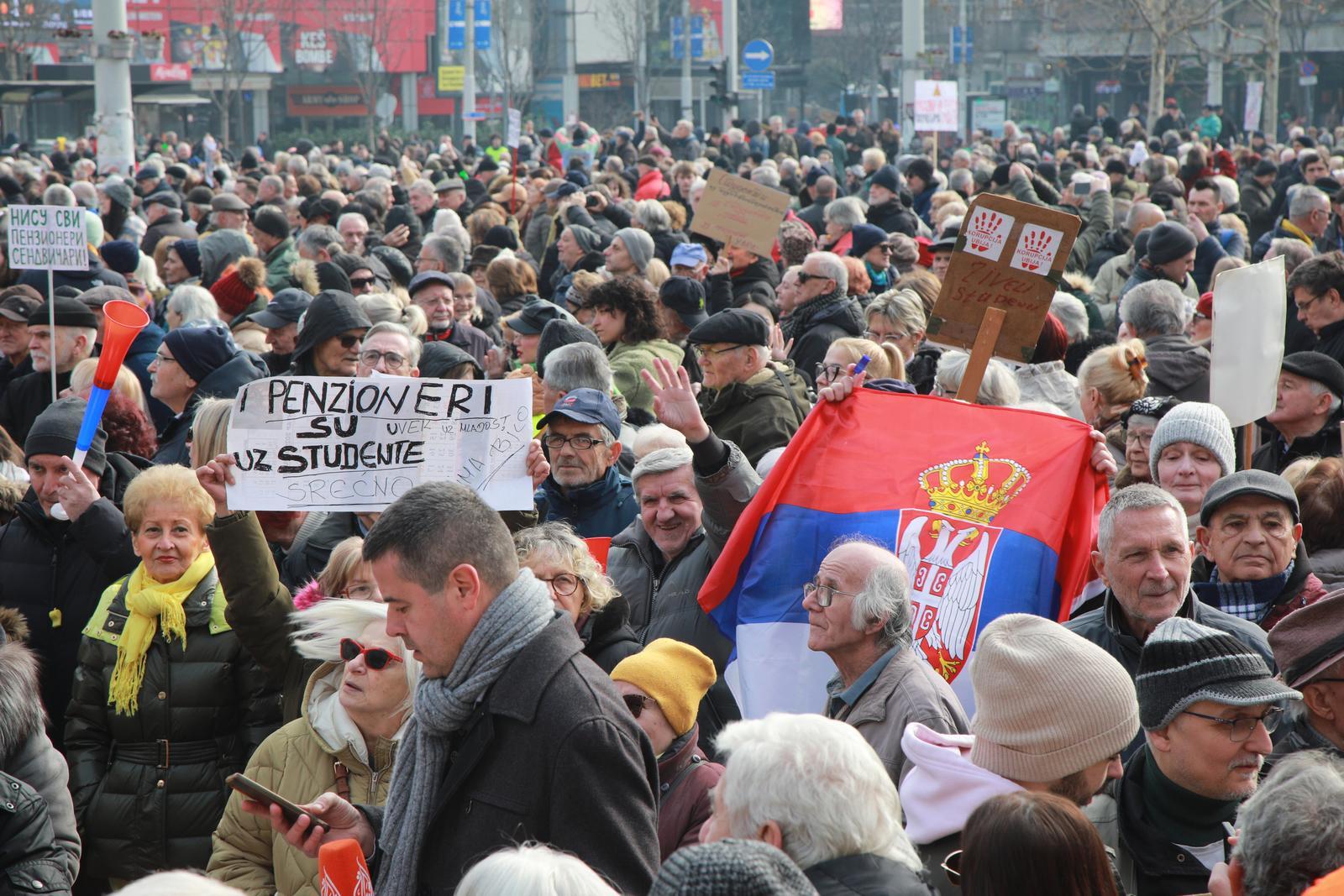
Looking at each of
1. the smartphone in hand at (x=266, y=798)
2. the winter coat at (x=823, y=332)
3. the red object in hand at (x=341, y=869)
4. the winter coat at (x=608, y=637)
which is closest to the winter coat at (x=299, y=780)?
the smartphone in hand at (x=266, y=798)

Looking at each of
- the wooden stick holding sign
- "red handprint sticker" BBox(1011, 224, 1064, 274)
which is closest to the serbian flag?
the wooden stick holding sign

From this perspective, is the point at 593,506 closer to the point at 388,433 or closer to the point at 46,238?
the point at 388,433

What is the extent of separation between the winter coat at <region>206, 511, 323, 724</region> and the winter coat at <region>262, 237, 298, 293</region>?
702 cm

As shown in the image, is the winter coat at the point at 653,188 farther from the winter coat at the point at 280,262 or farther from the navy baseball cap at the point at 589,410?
the navy baseball cap at the point at 589,410

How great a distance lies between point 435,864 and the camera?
3.34m

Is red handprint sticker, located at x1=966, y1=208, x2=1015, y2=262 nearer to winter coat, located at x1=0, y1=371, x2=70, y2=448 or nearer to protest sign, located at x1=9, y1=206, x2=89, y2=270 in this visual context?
winter coat, located at x1=0, y1=371, x2=70, y2=448

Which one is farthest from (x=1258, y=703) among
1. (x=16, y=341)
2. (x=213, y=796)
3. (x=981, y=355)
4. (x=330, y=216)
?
(x=330, y=216)

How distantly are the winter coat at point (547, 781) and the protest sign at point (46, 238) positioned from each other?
7.03 m

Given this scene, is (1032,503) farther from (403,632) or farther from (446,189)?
(446,189)

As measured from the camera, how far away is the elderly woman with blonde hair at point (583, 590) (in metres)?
4.67

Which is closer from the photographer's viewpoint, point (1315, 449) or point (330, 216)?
point (1315, 449)

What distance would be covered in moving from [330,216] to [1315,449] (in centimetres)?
1016

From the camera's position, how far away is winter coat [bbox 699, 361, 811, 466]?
6.83m

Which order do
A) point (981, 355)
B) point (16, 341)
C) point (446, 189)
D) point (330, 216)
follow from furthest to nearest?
point (446, 189) → point (330, 216) → point (16, 341) → point (981, 355)
